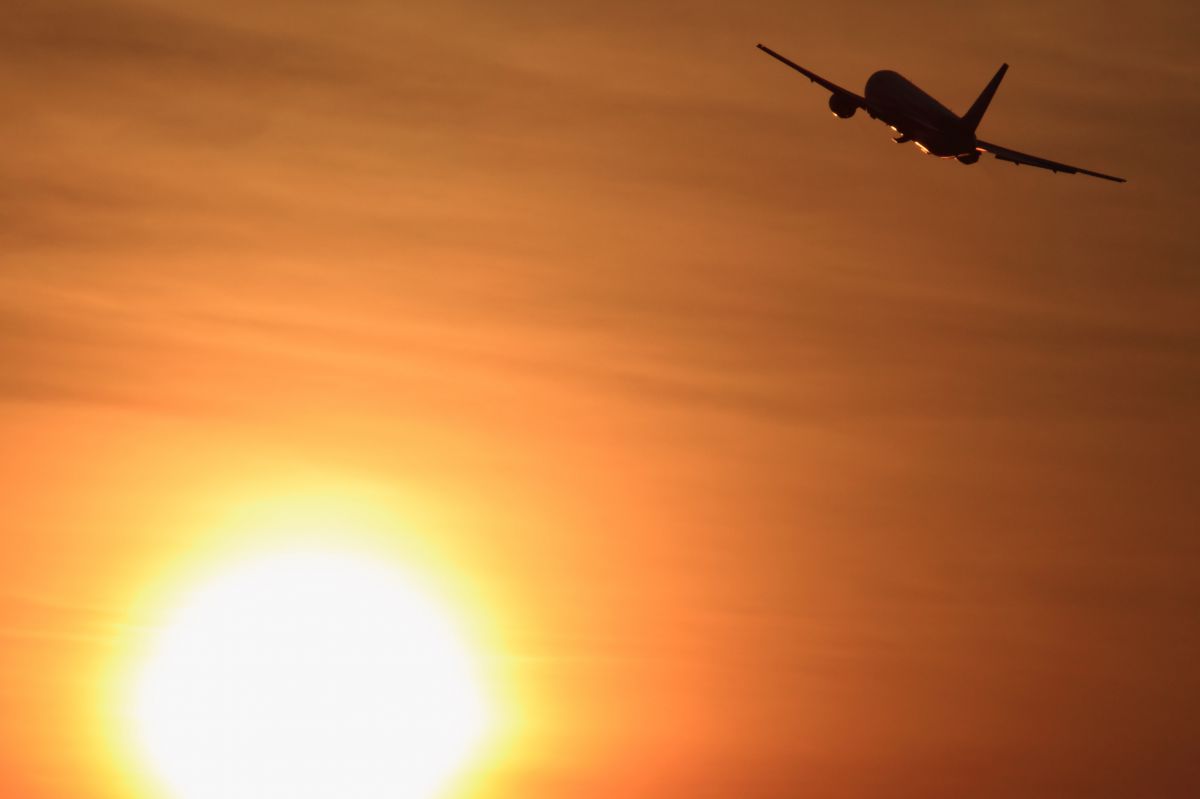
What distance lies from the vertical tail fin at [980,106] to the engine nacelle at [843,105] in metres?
10.3

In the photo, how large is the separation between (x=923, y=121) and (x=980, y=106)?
213 inches

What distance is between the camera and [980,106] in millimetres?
160125

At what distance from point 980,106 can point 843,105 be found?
12.4m

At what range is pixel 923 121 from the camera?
160000mm

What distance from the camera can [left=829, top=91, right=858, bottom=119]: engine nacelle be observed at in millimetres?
161250

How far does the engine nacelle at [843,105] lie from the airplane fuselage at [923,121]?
1.54m

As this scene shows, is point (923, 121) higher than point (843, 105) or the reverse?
the reverse

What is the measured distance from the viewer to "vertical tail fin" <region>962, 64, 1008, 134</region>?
518 ft

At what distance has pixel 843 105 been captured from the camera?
16162cm

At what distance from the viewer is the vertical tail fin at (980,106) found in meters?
158

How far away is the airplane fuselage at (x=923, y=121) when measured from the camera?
157875mm

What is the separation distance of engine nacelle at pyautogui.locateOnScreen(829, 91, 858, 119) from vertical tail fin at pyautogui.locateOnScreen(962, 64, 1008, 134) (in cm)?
1030

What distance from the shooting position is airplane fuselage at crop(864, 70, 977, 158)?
158 m

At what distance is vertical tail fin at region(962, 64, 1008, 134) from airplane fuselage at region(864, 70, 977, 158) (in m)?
0.62
